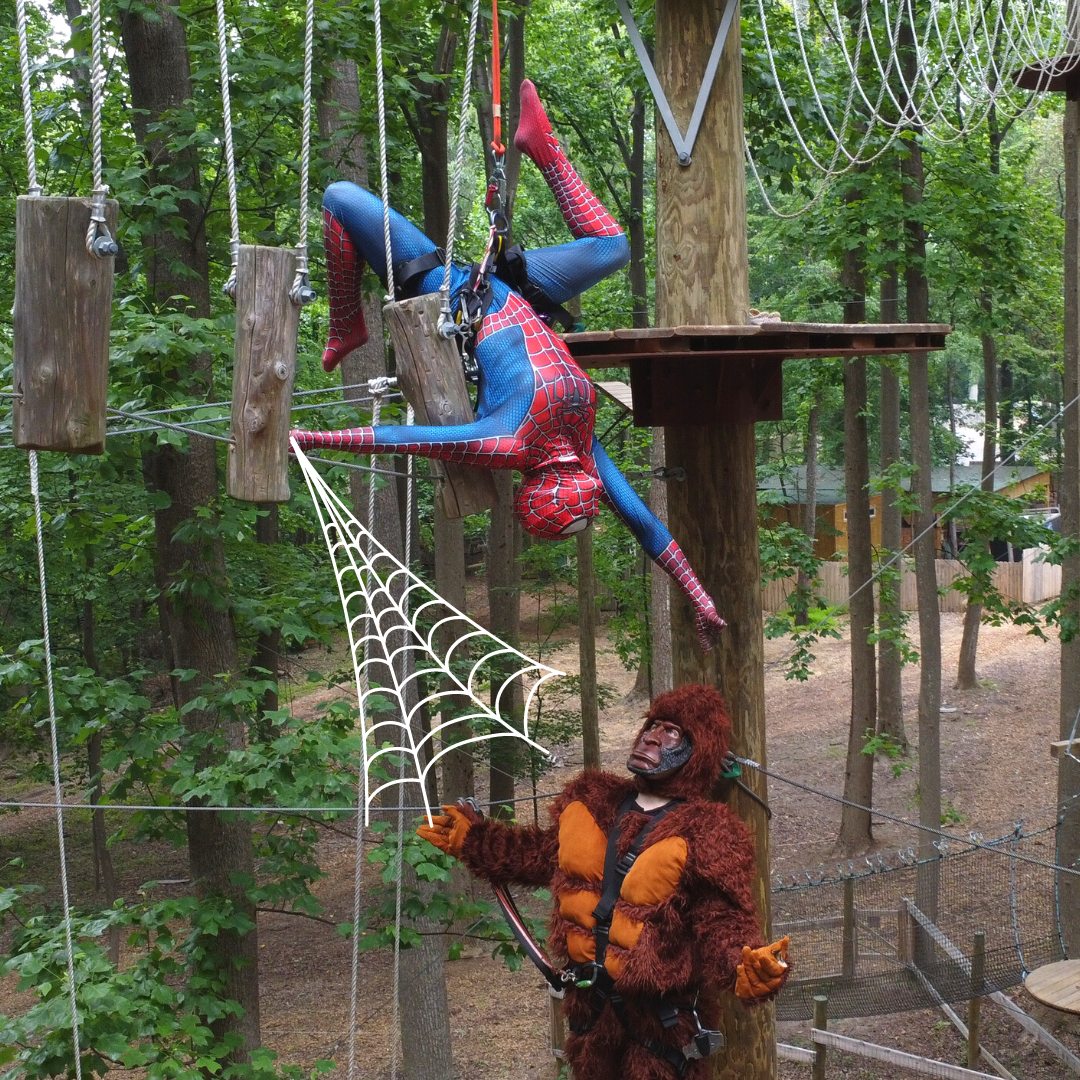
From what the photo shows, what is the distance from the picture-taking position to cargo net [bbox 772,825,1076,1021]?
8547mm

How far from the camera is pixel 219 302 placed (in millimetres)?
7535

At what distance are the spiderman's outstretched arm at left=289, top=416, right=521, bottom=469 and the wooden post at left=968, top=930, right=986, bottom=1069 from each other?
250 inches

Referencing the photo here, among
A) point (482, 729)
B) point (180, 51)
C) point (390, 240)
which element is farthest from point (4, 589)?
point (390, 240)

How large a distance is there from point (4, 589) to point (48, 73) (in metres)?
6.84

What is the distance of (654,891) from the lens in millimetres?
3639

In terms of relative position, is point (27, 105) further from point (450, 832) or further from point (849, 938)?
point (849, 938)

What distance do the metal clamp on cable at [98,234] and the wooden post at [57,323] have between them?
16 millimetres

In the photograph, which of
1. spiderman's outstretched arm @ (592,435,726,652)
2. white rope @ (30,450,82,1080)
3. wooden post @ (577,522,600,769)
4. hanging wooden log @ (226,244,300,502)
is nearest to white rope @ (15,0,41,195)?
hanging wooden log @ (226,244,300,502)

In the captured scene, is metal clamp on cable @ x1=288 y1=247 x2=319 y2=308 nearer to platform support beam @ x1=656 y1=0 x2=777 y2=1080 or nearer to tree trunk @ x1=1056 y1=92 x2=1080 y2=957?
platform support beam @ x1=656 y1=0 x2=777 y2=1080

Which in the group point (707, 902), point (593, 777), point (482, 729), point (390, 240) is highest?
point (390, 240)

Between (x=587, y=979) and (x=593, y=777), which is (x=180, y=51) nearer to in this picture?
(x=593, y=777)

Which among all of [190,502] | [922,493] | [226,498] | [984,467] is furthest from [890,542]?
[190,502]

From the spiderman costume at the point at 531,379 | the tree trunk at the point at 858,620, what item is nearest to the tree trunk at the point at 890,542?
the tree trunk at the point at 858,620

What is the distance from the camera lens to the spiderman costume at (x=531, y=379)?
3609 mm
